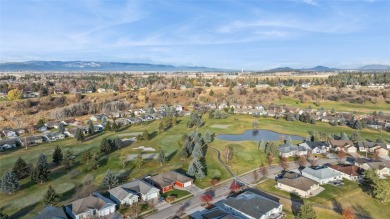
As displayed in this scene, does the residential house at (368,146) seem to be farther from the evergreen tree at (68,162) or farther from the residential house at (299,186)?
the evergreen tree at (68,162)

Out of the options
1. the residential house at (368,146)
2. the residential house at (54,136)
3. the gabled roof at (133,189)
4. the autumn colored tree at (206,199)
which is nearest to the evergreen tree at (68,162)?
the gabled roof at (133,189)

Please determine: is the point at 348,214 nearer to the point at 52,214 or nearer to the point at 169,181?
the point at 169,181

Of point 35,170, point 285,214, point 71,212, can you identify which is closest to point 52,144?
point 35,170

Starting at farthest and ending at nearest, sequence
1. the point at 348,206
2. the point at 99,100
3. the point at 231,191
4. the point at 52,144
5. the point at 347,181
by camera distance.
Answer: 1. the point at 99,100
2. the point at 52,144
3. the point at 347,181
4. the point at 231,191
5. the point at 348,206

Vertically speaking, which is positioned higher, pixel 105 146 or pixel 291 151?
pixel 105 146

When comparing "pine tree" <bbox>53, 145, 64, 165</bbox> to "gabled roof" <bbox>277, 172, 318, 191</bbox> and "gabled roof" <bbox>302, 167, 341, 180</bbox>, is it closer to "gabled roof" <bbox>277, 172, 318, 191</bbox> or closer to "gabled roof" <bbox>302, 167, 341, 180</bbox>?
"gabled roof" <bbox>277, 172, 318, 191</bbox>

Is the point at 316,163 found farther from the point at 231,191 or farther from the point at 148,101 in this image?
the point at 148,101

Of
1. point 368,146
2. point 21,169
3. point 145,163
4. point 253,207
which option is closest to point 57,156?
point 21,169
